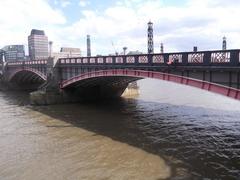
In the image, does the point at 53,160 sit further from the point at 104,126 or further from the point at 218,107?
the point at 218,107

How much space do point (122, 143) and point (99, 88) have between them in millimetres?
27096

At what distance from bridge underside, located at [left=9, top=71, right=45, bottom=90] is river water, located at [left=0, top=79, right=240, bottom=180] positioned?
1381 inches

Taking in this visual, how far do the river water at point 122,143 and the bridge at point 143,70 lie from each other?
462 centimetres

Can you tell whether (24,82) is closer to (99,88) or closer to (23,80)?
(23,80)

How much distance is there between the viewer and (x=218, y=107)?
121 feet

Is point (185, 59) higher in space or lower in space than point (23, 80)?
higher

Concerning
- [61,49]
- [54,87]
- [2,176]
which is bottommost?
[2,176]

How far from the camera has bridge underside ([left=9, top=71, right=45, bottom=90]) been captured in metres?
71.7

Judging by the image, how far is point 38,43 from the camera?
189375mm

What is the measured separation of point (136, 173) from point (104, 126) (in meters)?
12.4

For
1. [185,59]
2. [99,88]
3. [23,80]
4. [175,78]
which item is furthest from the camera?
[23,80]

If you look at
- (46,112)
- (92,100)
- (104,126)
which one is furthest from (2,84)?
(104,126)

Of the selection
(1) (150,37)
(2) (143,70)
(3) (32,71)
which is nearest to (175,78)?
(2) (143,70)

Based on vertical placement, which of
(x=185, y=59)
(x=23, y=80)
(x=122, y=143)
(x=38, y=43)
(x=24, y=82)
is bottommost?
(x=122, y=143)
